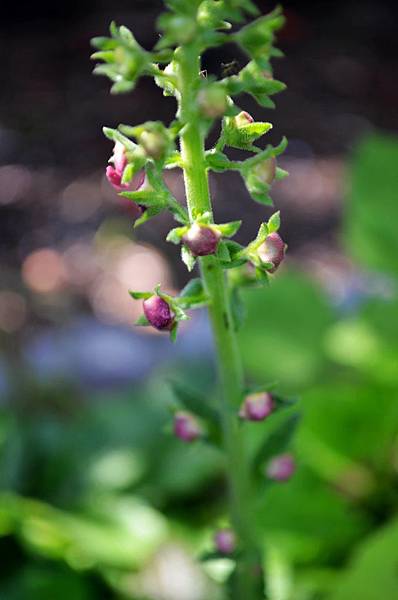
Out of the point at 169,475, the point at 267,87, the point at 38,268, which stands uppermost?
the point at 267,87

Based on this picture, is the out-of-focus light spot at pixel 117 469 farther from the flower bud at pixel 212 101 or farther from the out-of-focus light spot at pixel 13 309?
the out-of-focus light spot at pixel 13 309

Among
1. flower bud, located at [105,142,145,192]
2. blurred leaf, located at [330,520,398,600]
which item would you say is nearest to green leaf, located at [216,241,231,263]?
flower bud, located at [105,142,145,192]

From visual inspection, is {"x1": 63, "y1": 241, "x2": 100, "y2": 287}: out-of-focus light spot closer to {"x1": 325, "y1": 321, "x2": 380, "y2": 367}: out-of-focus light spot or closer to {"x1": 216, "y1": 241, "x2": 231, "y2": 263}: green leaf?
{"x1": 325, "y1": 321, "x2": 380, "y2": 367}: out-of-focus light spot

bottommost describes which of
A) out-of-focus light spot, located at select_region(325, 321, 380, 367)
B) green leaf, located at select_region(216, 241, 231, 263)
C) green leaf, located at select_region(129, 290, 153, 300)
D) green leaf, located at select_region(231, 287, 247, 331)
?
out-of-focus light spot, located at select_region(325, 321, 380, 367)

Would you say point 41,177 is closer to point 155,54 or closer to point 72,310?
point 72,310

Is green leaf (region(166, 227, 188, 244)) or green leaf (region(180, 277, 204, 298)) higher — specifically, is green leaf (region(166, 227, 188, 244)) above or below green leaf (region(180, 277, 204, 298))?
above

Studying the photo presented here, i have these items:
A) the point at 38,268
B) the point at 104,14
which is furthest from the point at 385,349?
the point at 104,14

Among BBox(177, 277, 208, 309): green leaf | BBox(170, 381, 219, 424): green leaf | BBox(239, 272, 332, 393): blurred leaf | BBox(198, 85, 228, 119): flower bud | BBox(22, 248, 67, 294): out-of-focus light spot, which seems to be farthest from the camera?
BBox(22, 248, 67, 294): out-of-focus light spot

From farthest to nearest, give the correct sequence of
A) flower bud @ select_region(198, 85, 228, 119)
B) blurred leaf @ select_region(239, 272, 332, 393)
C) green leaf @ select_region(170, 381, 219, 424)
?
blurred leaf @ select_region(239, 272, 332, 393) → green leaf @ select_region(170, 381, 219, 424) → flower bud @ select_region(198, 85, 228, 119)
